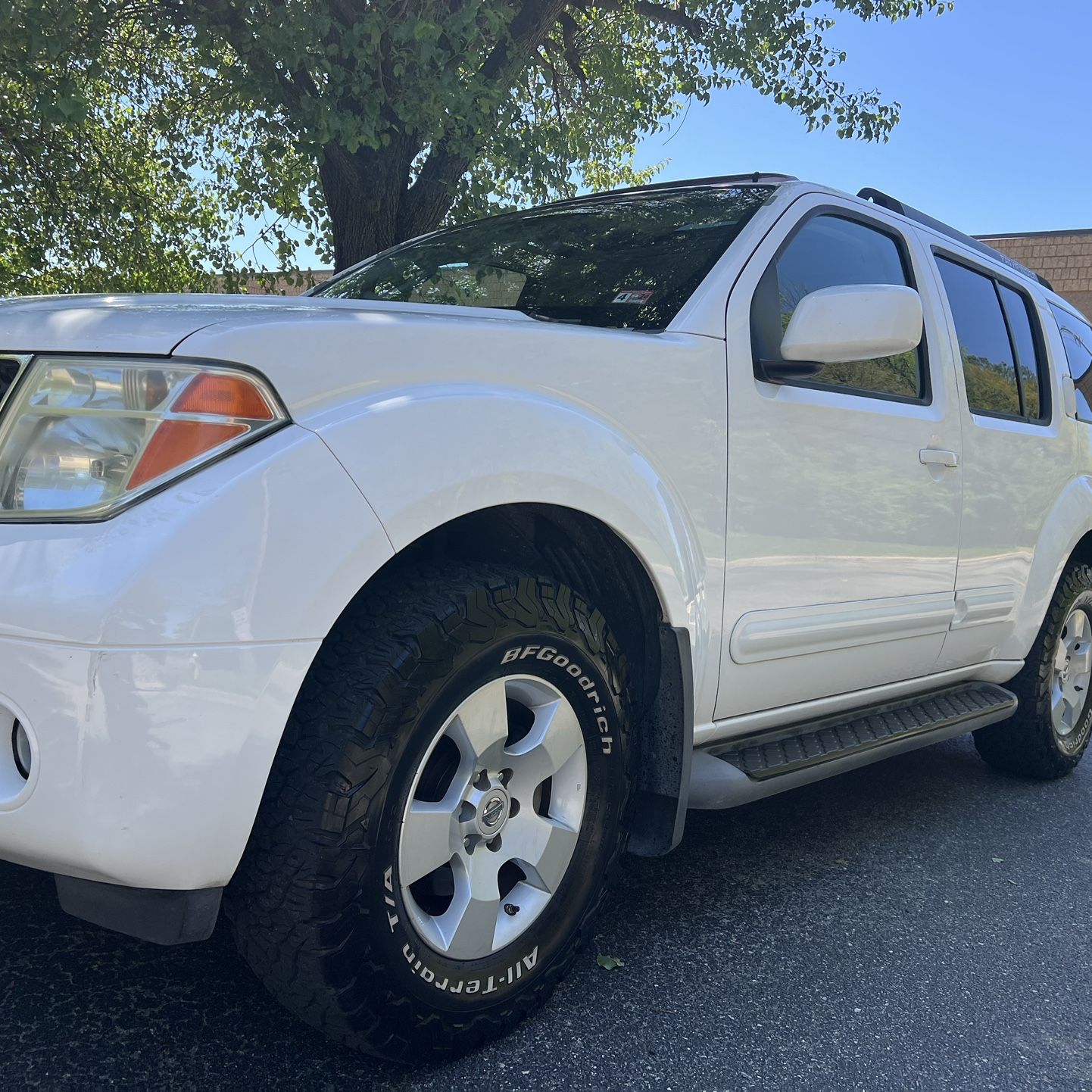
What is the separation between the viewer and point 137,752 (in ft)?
4.75

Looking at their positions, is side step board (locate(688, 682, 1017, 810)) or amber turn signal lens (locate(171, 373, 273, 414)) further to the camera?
side step board (locate(688, 682, 1017, 810))

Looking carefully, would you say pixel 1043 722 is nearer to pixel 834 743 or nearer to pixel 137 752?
pixel 834 743

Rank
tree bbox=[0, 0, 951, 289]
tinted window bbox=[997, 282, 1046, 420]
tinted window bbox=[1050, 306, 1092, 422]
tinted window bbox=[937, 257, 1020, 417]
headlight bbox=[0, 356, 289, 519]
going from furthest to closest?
tree bbox=[0, 0, 951, 289], tinted window bbox=[1050, 306, 1092, 422], tinted window bbox=[997, 282, 1046, 420], tinted window bbox=[937, 257, 1020, 417], headlight bbox=[0, 356, 289, 519]

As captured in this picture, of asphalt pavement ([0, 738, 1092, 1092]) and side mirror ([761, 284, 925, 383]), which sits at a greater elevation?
side mirror ([761, 284, 925, 383])

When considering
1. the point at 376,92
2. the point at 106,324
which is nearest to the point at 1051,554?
the point at 106,324

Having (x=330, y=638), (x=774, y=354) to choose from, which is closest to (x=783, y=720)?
(x=774, y=354)

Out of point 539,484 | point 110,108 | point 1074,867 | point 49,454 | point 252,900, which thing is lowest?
point 1074,867

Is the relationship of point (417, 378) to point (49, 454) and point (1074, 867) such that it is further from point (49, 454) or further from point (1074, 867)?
point (1074, 867)

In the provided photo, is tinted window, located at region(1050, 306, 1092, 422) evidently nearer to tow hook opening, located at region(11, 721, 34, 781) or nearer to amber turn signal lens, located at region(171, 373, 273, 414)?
amber turn signal lens, located at region(171, 373, 273, 414)

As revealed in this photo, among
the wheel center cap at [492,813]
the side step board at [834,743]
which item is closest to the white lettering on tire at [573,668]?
the wheel center cap at [492,813]

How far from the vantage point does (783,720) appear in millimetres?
2754

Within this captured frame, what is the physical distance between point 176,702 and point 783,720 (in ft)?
5.71

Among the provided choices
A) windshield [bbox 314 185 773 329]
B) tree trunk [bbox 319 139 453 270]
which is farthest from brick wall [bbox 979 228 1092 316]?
windshield [bbox 314 185 773 329]

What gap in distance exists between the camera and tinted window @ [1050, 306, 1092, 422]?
4.38 m
